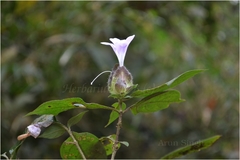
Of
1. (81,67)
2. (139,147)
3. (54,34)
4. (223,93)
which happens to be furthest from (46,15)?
(223,93)

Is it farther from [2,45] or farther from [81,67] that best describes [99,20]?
[2,45]

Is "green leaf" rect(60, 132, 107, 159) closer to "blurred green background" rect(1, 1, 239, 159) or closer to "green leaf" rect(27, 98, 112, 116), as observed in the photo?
"green leaf" rect(27, 98, 112, 116)

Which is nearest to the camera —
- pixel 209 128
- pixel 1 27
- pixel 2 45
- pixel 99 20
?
pixel 1 27

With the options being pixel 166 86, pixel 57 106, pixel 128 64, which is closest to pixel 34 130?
pixel 57 106

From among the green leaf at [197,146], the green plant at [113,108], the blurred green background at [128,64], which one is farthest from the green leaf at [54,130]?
the blurred green background at [128,64]

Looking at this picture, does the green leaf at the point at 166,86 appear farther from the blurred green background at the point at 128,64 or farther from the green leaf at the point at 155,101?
the blurred green background at the point at 128,64

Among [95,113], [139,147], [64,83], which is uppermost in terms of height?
[64,83]

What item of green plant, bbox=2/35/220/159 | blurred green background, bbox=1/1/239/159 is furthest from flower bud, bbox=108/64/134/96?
blurred green background, bbox=1/1/239/159
